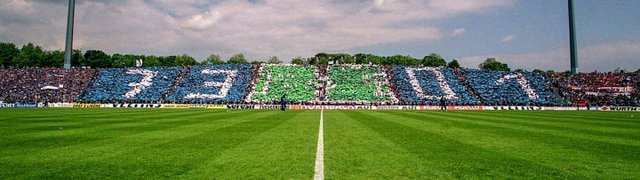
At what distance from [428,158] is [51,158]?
7501 mm

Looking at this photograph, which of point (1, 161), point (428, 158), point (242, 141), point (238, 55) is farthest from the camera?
point (238, 55)

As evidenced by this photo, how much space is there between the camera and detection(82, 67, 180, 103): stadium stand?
198ft

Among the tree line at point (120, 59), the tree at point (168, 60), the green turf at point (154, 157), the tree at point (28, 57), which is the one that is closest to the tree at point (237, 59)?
the tree line at point (120, 59)

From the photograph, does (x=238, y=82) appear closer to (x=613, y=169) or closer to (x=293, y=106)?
(x=293, y=106)

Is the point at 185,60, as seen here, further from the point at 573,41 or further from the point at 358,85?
the point at 573,41

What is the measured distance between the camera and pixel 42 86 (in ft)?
205

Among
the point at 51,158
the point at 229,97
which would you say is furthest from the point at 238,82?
the point at 51,158

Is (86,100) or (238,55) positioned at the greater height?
(238,55)

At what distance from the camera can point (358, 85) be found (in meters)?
64.9

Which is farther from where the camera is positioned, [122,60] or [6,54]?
[122,60]

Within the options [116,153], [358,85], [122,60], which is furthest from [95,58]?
[116,153]

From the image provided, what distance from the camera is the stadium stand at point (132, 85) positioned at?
6022 centimetres

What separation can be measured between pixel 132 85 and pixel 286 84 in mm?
24078

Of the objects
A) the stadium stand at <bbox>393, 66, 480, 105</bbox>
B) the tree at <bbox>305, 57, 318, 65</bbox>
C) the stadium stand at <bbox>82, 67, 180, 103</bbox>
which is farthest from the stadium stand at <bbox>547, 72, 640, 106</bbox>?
the tree at <bbox>305, 57, 318, 65</bbox>
